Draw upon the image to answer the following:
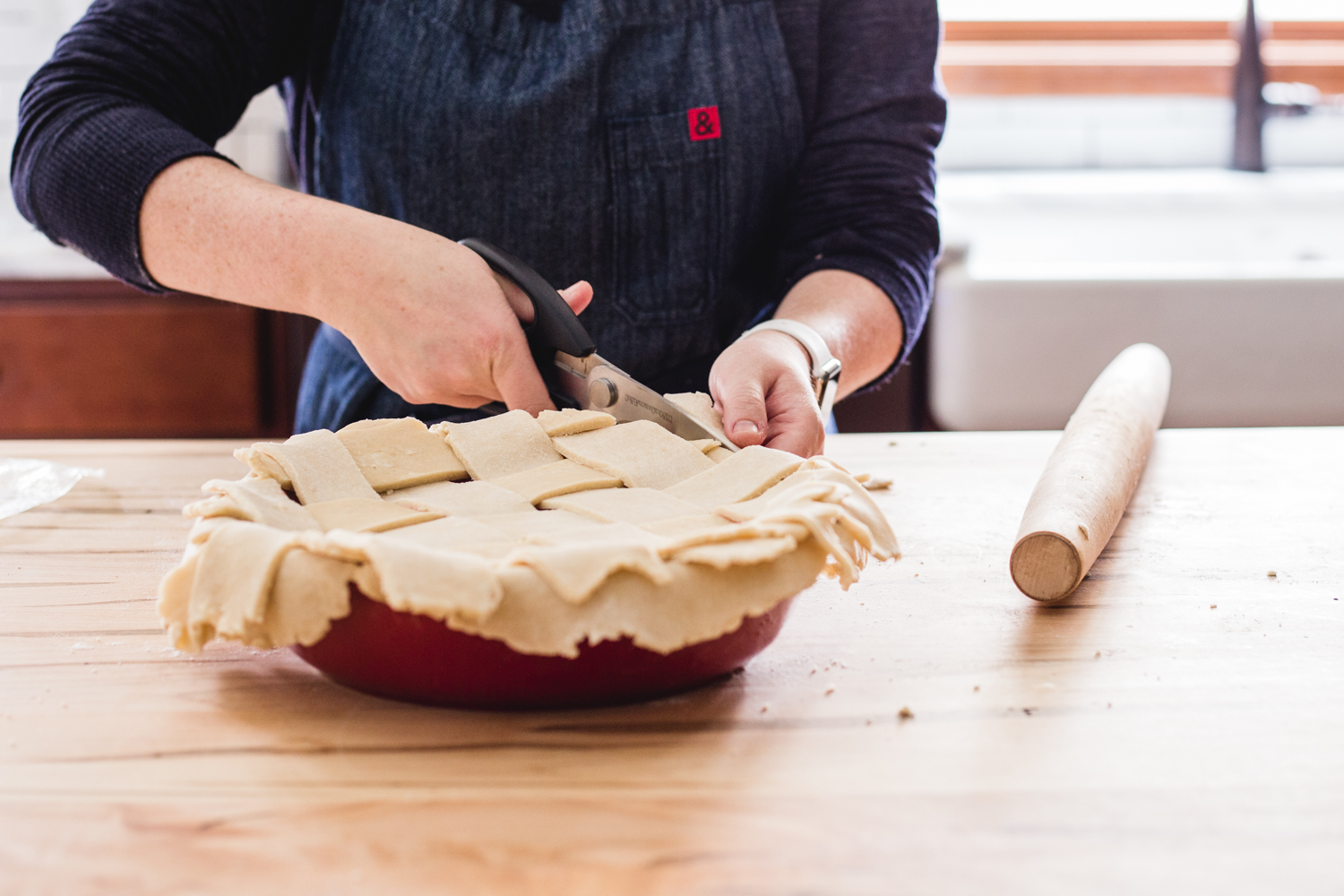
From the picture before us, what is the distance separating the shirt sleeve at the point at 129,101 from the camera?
788mm

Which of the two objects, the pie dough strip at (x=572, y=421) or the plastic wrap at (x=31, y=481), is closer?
the pie dough strip at (x=572, y=421)

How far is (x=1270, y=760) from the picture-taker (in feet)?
1.38

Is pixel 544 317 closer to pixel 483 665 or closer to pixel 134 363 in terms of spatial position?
pixel 483 665

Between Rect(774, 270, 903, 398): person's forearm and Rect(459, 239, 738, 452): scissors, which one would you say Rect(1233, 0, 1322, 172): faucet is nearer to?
Rect(774, 270, 903, 398): person's forearm

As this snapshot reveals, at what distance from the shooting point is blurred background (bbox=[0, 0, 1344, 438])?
5.54 ft

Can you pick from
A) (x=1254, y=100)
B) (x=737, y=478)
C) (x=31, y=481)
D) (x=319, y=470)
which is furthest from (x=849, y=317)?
(x=1254, y=100)

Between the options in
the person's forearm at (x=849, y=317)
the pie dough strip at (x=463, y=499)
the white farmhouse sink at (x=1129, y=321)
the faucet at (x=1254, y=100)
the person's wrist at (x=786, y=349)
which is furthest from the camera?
the faucet at (x=1254, y=100)

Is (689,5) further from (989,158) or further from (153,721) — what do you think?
(989,158)

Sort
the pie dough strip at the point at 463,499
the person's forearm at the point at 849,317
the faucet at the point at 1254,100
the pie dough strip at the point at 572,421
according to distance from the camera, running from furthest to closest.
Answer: the faucet at the point at 1254,100 → the person's forearm at the point at 849,317 → the pie dough strip at the point at 572,421 → the pie dough strip at the point at 463,499

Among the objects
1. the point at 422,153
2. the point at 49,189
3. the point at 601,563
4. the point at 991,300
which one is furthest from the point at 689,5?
the point at 991,300

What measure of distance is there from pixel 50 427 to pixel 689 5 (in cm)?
134

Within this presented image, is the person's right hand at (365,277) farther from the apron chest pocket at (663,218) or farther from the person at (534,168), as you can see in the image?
the apron chest pocket at (663,218)

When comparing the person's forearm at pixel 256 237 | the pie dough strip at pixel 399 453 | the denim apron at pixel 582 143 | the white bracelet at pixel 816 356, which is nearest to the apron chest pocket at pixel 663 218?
the denim apron at pixel 582 143

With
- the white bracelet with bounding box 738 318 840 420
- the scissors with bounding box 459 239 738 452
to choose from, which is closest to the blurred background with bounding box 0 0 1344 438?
the white bracelet with bounding box 738 318 840 420
